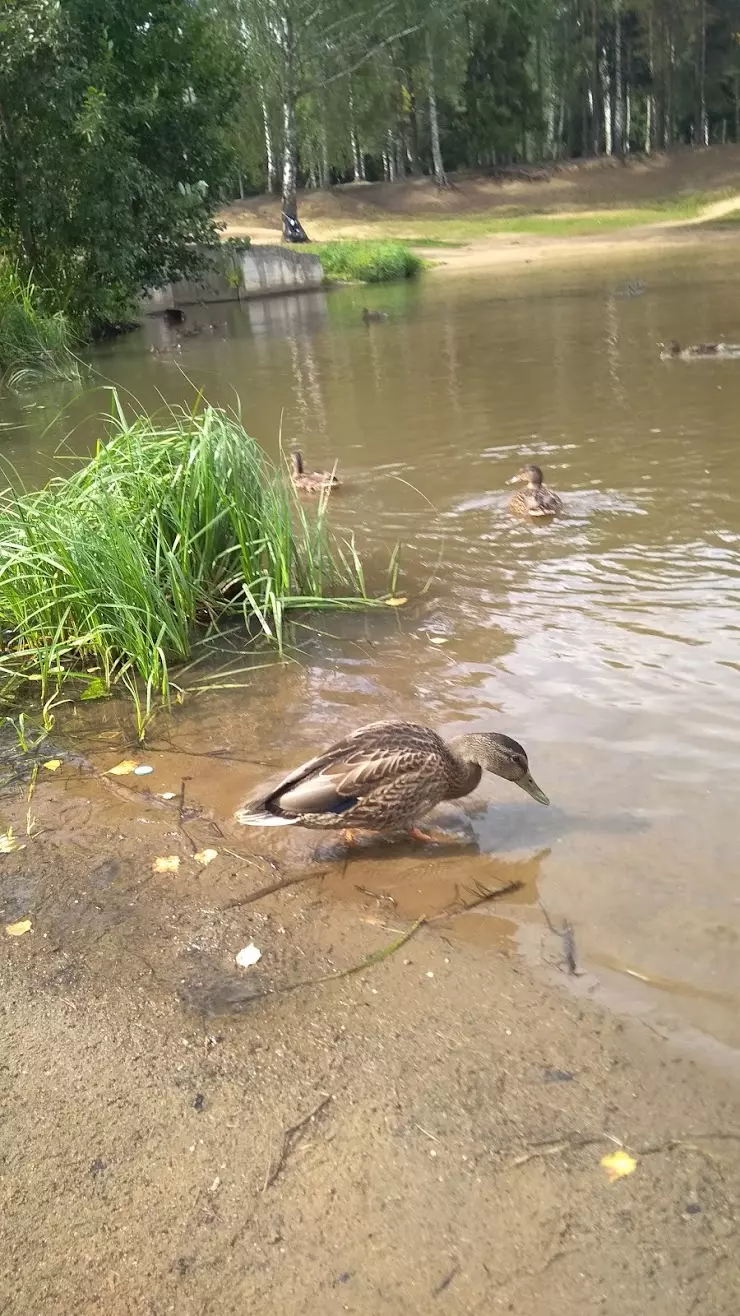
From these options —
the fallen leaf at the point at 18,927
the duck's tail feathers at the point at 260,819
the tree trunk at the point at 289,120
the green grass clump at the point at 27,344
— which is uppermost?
the tree trunk at the point at 289,120

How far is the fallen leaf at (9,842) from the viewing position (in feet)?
14.1

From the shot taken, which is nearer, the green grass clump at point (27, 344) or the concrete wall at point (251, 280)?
the green grass clump at point (27, 344)

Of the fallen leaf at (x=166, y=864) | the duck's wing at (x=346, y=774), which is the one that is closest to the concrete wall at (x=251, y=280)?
the duck's wing at (x=346, y=774)

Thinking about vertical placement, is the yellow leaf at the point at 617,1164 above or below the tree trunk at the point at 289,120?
below

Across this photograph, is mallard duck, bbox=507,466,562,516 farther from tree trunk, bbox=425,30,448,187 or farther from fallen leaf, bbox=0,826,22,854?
tree trunk, bbox=425,30,448,187

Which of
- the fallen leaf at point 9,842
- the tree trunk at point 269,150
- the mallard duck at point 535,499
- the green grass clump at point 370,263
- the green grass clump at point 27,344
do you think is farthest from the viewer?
the tree trunk at point 269,150

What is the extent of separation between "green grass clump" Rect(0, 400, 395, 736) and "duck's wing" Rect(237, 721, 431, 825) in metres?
Result: 1.39

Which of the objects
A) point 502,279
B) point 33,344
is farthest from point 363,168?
point 33,344

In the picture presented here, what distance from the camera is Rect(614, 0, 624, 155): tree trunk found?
5709 centimetres

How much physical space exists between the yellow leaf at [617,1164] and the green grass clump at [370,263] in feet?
115

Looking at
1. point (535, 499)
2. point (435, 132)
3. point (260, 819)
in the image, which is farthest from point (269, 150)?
point (260, 819)

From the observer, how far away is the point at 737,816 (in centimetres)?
419

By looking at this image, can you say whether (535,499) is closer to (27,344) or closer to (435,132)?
(27,344)

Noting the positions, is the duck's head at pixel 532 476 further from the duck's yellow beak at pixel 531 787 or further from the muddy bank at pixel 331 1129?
the muddy bank at pixel 331 1129
